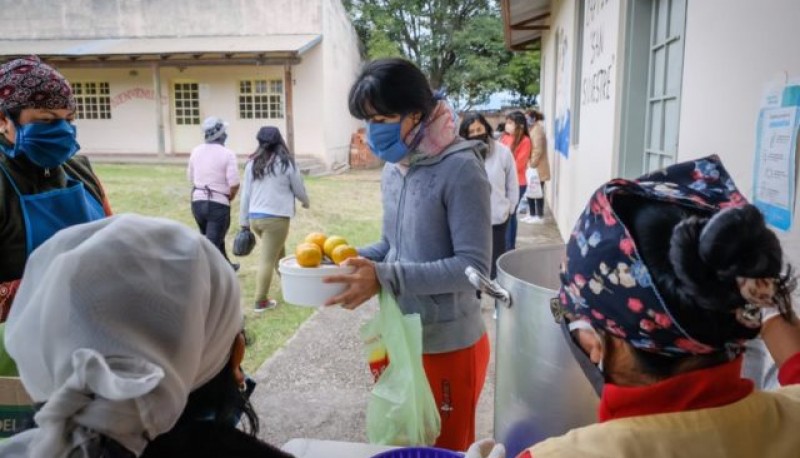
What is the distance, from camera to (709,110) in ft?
7.99

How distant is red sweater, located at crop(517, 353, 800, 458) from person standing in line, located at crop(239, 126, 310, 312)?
15.9 feet

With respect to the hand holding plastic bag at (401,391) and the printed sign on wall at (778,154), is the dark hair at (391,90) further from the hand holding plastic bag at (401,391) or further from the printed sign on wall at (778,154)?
the printed sign on wall at (778,154)

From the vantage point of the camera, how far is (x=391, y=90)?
1.97 metres

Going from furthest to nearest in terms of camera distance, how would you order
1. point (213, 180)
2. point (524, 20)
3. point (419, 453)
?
1. point (524, 20)
2. point (213, 180)
3. point (419, 453)

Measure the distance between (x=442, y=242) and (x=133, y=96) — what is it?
19.7m

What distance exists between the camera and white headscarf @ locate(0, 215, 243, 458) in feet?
2.76

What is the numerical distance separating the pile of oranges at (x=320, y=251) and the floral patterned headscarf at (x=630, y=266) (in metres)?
1.11

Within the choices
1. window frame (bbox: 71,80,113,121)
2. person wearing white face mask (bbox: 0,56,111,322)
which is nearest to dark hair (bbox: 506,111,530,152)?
person wearing white face mask (bbox: 0,56,111,322)

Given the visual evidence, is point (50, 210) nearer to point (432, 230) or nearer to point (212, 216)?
point (432, 230)

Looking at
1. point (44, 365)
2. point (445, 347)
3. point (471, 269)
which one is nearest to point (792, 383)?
point (471, 269)

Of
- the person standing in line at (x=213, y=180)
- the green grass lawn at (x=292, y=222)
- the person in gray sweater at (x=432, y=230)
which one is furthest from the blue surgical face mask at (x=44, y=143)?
the person standing in line at (x=213, y=180)

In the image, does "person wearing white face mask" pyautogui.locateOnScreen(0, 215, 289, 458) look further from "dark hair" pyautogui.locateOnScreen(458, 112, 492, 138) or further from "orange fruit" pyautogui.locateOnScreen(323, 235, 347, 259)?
"dark hair" pyautogui.locateOnScreen(458, 112, 492, 138)

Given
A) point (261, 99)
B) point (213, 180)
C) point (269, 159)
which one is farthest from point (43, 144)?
point (261, 99)

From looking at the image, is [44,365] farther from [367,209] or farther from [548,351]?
[367,209]
